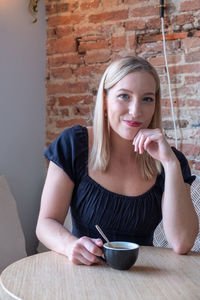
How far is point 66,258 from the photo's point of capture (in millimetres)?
1141

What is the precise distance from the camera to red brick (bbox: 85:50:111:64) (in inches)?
104

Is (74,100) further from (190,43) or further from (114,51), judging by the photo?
(190,43)

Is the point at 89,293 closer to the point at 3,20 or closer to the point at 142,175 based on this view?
the point at 142,175

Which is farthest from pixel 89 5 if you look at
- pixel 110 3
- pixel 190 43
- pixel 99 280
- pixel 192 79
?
pixel 99 280

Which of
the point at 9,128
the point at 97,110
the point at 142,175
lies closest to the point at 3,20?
the point at 9,128

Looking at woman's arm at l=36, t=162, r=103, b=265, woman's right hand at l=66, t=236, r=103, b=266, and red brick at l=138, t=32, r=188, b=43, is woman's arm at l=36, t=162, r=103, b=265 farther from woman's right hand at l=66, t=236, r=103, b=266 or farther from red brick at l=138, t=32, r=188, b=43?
red brick at l=138, t=32, r=188, b=43

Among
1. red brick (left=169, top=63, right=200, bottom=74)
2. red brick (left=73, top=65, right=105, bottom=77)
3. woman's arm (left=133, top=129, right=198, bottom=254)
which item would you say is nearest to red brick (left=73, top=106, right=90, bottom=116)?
red brick (left=73, top=65, right=105, bottom=77)

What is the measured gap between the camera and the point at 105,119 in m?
1.54

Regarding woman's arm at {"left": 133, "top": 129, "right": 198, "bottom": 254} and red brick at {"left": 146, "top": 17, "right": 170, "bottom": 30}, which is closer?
woman's arm at {"left": 133, "top": 129, "right": 198, "bottom": 254}

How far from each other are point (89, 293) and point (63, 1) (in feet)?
7.74

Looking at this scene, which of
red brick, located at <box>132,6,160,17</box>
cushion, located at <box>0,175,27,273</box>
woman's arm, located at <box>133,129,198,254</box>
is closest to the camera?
woman's arm, located at <box>133,129,198,254</box>

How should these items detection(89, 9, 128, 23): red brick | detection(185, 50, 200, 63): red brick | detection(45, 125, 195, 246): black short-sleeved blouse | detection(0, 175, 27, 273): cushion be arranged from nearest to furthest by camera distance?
1. detection(45, 125, 195, 246): black short-sleeved blouse
2. detection(0, 175, 27, 273): cushion
3. detection(185, 50, 200, 63): red brick
4. detection(89, 9, 128, 23): red brick

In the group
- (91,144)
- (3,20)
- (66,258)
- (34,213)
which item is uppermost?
(3,20)

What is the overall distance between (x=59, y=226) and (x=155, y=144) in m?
0.45
